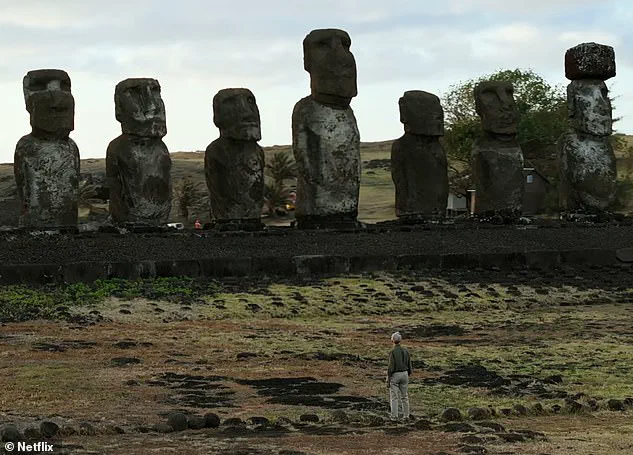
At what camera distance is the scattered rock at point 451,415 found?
44.0ft

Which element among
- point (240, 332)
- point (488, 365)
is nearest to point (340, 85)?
point (240, 332)

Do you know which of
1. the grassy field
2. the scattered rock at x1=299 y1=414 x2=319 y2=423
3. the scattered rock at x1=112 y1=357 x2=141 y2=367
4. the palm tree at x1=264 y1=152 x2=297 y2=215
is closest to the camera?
the grassy field

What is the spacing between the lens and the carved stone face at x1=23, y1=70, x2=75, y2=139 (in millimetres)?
25672

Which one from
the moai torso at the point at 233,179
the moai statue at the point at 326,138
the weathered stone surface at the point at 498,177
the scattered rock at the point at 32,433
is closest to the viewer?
the scattered rock at the point at 32,433

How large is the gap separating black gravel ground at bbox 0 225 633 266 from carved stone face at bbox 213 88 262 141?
1.82 metres

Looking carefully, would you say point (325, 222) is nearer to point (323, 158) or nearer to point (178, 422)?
point (323, 158)

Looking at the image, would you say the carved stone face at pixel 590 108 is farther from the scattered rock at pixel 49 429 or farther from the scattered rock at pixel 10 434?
the scattered rock at pixel 10 434

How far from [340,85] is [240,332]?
9.11 m

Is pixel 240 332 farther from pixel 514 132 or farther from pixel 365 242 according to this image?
pixel 514 132

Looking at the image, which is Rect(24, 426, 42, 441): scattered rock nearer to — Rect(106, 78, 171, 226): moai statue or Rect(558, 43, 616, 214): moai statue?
Rect(106, 78, 171, 226): moai statue

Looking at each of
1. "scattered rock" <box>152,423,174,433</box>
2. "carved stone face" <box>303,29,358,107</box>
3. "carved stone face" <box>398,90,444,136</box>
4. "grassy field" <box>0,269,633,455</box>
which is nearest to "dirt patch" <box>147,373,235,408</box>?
"grassy field" <box>0,269,633,455</box>

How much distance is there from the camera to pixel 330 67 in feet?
91.7

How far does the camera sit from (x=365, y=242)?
2662 cm

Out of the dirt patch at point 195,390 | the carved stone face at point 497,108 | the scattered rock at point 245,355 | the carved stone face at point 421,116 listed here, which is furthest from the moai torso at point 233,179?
the dirt patch at point 195,390
